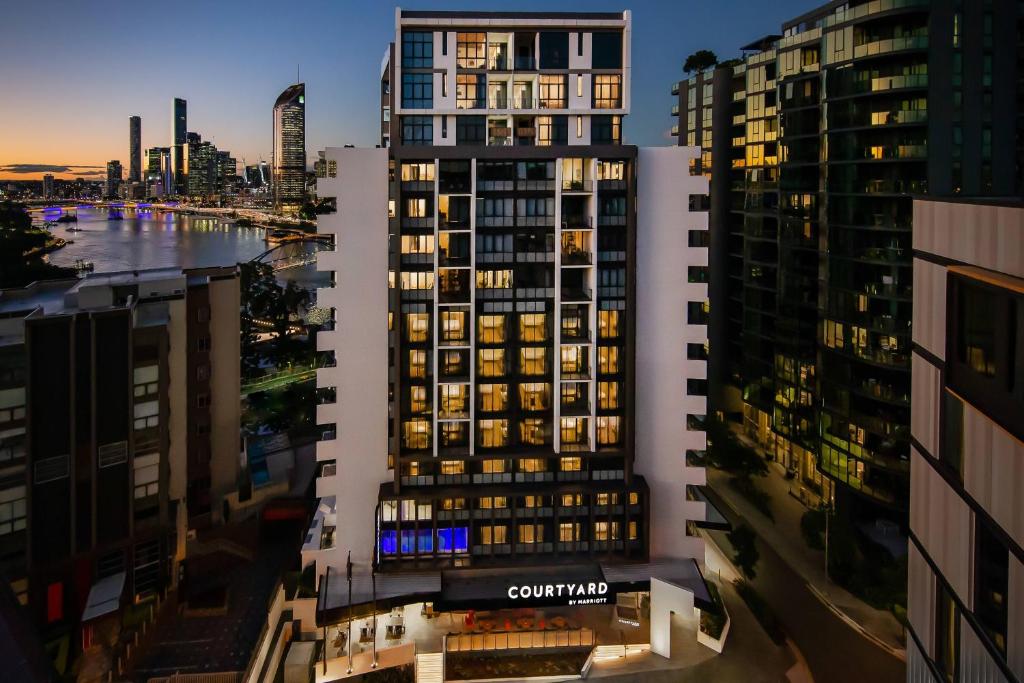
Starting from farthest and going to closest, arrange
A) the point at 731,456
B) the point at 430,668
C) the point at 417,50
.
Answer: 1. the point at 731,456
2. the point at 417,50
3. the point at 430,668

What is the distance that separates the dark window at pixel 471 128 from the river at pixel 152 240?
1067 inches

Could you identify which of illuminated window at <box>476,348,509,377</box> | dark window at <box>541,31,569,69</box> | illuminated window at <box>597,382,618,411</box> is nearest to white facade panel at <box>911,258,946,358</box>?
illuminated window at <box>597,382,618,411</box>

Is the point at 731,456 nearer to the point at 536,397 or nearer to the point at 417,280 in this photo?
the point at 536,397

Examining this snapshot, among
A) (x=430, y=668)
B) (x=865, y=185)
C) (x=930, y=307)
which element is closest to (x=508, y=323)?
(x=430, y=668)

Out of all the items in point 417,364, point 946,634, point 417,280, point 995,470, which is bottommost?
point 946,634

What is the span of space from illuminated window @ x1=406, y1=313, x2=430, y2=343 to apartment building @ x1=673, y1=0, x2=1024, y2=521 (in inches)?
1024

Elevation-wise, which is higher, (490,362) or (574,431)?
(490,362)

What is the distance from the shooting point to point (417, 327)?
3353 centimetres

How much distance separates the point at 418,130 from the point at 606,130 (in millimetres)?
9039

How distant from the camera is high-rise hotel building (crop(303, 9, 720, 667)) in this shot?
33125 mm

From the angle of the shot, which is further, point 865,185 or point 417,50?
point 865,185

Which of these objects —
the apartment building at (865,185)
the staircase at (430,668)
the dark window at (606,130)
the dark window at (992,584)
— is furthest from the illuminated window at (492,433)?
the dark window at (992,584)

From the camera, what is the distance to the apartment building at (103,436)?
3008cm

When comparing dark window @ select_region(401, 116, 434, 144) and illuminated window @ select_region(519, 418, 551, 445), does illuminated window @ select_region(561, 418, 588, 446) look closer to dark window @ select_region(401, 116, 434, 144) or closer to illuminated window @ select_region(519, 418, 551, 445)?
illuminated window @ select_region(519, 418, 551, 445)
